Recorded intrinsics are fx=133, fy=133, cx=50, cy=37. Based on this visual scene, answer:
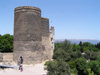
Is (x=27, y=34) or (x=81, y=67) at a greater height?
(x=27, y=34)

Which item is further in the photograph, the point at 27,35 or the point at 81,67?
the point at 27,35

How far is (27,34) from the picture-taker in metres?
16.8

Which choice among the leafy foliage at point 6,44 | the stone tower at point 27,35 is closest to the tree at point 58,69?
the stone tower at point 27,35

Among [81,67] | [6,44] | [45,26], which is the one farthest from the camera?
[6,44]

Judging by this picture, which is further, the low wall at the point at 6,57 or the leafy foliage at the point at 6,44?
the leafy foliage at the point at 6,44

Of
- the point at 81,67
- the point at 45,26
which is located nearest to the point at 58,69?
the point at 81,67

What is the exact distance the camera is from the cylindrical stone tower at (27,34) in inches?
663

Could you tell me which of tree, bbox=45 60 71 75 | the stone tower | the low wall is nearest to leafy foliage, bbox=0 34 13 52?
the low wall

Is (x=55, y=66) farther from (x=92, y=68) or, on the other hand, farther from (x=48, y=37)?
(x=48, y=37)

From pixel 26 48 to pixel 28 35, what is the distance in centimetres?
166

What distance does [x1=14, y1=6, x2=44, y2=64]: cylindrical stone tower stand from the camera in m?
16.8

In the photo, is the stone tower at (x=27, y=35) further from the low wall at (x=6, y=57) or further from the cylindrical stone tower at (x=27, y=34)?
the low wall at (x=6, y=57)

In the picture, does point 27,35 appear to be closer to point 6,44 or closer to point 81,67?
point 81,67

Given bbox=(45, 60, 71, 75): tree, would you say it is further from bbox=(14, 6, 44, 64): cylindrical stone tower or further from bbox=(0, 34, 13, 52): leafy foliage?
bbox=(0, 34, 13, 52): leafy foliage
